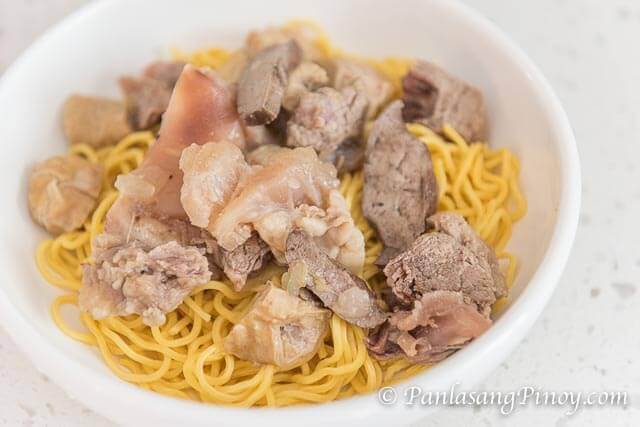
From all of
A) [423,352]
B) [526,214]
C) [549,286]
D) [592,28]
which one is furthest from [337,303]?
[592,28]

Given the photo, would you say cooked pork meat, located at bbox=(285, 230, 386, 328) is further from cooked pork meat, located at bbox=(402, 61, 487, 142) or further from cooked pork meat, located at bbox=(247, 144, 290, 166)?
cooked pork meat, located at bbox=(402, 61, 487, 142)

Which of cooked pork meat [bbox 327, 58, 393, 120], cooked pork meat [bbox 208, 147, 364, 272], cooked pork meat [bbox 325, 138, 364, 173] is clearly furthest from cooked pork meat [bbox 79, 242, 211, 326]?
cooked pork meat [bbox 327, 58, 393, 120]

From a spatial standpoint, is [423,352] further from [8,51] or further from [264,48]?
[8,51]

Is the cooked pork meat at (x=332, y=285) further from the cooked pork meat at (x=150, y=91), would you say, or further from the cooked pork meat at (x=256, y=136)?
the cooked pork meat at (x=150, y=91)

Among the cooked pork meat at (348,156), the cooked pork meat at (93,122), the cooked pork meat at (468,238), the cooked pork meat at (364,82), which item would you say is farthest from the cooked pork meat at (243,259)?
the cooked pork meat at (93,122)

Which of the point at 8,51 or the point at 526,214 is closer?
the point at 526,214

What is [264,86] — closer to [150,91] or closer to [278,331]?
[150,91]
